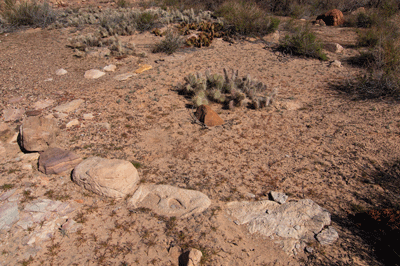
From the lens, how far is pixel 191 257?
2205mm

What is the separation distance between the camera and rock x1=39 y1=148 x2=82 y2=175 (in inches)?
124

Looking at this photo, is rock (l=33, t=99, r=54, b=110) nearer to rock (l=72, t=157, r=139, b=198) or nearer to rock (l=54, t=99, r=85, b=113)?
rock (l=54, t=99, r=85, b=113)

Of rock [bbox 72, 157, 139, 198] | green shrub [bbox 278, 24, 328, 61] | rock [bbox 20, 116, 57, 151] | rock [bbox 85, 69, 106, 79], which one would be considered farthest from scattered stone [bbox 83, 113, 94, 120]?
green shrub [bbox 278, 24, 328, 61]

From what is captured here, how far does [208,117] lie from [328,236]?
2511 millimetres

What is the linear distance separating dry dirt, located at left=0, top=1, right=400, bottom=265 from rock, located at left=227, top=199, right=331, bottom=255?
103mm

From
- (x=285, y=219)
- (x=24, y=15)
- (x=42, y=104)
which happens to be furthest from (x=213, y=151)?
(x=24, y=15)

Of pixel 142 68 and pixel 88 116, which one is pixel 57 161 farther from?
pixel 142 68

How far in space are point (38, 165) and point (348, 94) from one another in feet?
18.3

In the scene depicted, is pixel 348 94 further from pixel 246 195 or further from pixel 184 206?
pixel 184 206

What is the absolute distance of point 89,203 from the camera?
2.84 metres

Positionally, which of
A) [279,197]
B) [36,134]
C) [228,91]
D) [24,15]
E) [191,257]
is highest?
[24,15]

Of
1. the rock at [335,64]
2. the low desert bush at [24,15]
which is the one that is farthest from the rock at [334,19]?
the low desert bush at [24,15]

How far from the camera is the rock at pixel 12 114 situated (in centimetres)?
425

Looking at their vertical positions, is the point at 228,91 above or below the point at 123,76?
below
